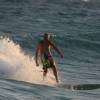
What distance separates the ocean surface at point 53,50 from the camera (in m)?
16.0

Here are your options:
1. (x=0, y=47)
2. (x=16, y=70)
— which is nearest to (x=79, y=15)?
(x=0, y=47)

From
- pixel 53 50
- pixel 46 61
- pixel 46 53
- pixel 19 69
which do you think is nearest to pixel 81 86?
pixel 46 61

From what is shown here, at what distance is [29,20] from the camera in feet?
128

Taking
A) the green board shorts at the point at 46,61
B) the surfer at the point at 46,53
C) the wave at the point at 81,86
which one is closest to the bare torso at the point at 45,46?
the surfer at the point at 46,53

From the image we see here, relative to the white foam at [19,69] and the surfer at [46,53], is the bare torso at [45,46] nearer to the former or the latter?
the surfer at [46,53]

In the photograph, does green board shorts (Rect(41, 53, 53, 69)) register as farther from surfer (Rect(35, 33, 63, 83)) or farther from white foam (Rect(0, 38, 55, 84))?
white foam (Rect(0, 38, 55, 84))

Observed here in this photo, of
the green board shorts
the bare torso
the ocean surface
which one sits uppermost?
the bare torso

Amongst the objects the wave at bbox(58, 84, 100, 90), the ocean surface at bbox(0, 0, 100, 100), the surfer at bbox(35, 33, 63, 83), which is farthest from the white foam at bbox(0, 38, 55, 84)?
Result: the wave at bbox(58, 84, 100, 90)

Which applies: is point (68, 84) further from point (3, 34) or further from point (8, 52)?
point (3, 34)

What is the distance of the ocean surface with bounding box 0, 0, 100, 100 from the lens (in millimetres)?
16000

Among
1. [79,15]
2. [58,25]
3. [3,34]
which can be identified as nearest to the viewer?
[3,34]

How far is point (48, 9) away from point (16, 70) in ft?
78.7

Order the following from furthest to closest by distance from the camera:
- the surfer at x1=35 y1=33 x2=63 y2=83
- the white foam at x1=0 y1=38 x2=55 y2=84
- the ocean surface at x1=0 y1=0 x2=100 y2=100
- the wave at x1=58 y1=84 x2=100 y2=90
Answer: the white foam at x1=0 y1=38 x2=55 y2=84 → the surfer at x1=35 y1=33 x2=63 y2=83 → the wave at x1=58 y1=84 x2=100 y2=90 → the ocean surface at x1=0 y1=0 x2=100 y2=100

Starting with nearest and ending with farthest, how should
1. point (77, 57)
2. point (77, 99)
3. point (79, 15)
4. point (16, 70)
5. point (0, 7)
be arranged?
point (77, 99) → point (16, 70) → point (77, 57) → point (79, 15) → point (0, 7)
